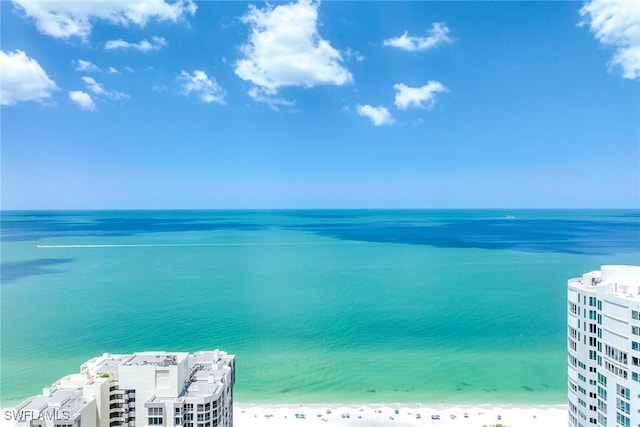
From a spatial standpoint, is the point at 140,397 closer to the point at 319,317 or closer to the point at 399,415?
the point at 399,415

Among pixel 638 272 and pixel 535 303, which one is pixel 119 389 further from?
pixel 535 303

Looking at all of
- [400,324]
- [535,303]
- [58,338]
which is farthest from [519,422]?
[58,338]

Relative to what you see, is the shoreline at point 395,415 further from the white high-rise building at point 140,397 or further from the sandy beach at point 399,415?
the white high-rise building at point 140,397

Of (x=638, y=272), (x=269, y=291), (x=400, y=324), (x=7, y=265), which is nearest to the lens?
(x=638, y=272)

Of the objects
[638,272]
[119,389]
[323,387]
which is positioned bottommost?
[323,387]

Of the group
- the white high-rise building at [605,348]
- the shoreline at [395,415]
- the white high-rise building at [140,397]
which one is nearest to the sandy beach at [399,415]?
the shoreline at [395,415]

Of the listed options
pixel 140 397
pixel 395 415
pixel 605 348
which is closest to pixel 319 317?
pixel 395 415

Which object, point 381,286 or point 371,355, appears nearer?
point 371,355
